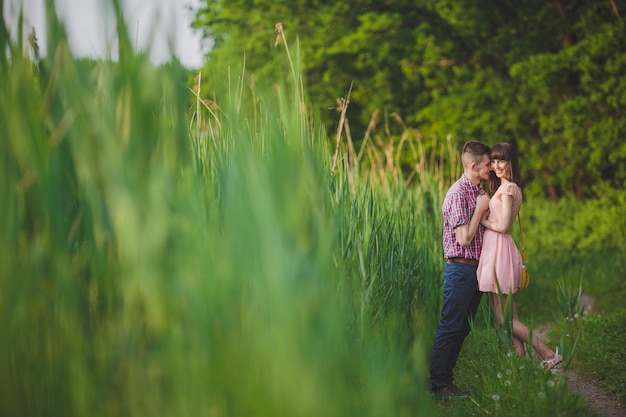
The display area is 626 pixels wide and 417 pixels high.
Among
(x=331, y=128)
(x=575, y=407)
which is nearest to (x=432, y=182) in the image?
(x=575, y=407)

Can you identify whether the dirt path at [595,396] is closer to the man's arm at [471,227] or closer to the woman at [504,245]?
the woman at [504,245]

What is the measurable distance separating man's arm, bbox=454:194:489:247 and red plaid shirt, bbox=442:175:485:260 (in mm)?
27

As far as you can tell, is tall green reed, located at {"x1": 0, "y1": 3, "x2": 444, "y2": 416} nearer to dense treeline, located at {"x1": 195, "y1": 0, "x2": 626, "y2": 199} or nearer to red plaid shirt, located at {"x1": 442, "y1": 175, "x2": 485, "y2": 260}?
red plaid shirt, located at {"x1": 442, "y1": 175, "x2": 485, "y2": 260}

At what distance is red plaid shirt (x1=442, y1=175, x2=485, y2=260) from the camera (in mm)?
3805

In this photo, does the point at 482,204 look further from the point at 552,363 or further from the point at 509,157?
the point at 552,363

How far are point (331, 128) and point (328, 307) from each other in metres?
14.7

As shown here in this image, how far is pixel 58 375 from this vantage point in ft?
6.24

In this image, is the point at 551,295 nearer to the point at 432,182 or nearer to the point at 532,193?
the point at 432,182

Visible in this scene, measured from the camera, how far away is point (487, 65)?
13.0 m

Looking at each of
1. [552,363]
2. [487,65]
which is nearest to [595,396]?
[552,363]

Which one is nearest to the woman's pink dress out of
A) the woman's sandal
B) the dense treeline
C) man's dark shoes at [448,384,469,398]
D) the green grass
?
the woman's sandal

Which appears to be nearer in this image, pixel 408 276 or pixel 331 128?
pixel 408 276

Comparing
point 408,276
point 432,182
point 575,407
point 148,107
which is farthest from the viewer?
point 432,182

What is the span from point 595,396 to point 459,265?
1.21m
